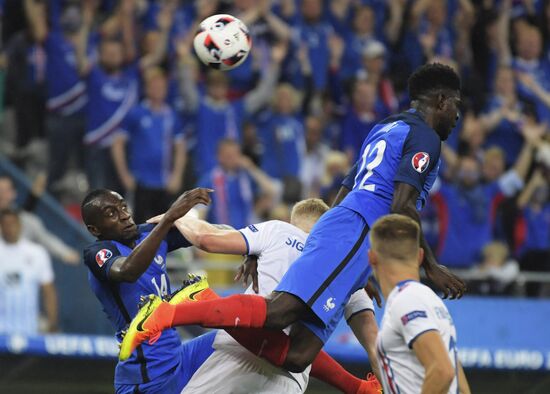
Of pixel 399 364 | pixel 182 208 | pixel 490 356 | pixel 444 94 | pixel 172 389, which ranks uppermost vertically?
pixel 444 94

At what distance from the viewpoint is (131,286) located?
665 cm

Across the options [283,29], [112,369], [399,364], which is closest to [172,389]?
[399,364]

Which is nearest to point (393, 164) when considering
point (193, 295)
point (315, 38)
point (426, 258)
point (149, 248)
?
point (426, 258)

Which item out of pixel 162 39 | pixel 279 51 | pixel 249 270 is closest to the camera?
pixel 249 270

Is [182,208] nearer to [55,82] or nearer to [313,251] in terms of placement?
[313,251]

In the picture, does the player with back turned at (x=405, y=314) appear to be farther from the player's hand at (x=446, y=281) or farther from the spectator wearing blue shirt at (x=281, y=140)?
the spectator wearing blue shirt at (x=281, y=140)

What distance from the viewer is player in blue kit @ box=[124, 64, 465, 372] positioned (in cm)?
641

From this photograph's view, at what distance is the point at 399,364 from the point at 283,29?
852cm

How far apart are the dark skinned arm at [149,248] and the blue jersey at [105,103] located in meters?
5.74

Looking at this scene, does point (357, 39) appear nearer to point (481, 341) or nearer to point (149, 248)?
point (481, 341)

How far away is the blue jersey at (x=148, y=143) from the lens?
1200 centimetres

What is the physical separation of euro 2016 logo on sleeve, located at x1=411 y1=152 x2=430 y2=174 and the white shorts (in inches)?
59.9

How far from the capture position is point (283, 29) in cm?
1344

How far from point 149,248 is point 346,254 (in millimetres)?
1194
